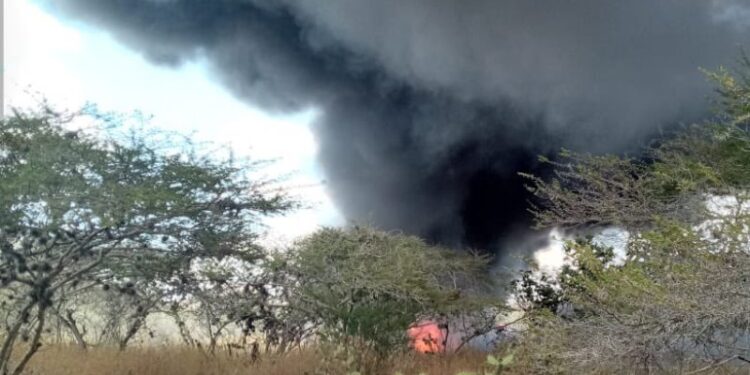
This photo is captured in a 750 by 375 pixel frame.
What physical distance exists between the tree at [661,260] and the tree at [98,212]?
3.87 m

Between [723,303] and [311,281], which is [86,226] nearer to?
Answer: [311,281]

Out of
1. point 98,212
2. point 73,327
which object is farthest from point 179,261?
point 73,327

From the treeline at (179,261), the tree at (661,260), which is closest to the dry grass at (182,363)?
the treeline at (179,261)

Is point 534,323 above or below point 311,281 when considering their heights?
below

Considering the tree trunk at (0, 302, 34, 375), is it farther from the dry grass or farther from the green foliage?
the green foliage

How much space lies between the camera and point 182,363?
1011 cm

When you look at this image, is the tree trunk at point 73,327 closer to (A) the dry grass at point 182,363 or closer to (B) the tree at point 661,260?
(A) the dry grass at point 182,363

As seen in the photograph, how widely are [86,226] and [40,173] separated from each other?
66 cm

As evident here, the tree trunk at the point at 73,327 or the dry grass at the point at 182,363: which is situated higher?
the tree trunk at the point at 73,327

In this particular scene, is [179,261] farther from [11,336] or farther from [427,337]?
[427,337]

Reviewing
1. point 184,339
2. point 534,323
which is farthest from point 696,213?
point 184,339

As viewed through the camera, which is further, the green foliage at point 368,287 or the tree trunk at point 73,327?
the tree trunk at point 73,327

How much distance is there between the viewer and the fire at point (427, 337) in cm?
1221

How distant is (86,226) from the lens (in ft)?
24.3
